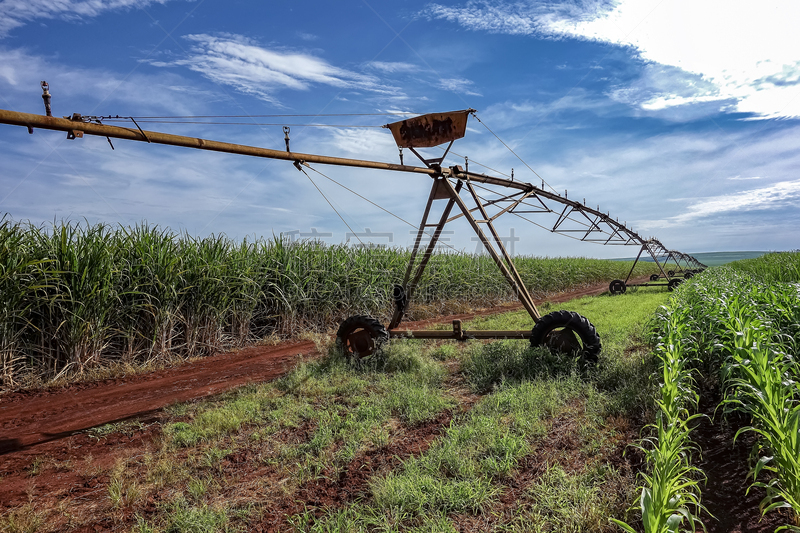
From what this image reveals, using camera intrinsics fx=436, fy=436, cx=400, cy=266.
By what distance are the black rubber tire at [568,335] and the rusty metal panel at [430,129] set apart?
286 centimetres

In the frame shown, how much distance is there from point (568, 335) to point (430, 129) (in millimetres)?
3425

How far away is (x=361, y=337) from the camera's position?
6.36m

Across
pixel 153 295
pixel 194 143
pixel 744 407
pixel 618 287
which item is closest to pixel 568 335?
pixel 744 407

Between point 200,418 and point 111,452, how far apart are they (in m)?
0.79

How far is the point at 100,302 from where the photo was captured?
6.67 meters

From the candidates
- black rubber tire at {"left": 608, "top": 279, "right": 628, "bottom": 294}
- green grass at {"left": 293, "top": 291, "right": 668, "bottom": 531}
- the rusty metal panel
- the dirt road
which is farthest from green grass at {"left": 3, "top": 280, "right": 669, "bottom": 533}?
black rubber tire at {"left": 608, "top": 279, "right": 628, "bottom": 294}

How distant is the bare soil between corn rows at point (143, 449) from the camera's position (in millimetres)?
2889

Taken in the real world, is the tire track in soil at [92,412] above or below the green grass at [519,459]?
below

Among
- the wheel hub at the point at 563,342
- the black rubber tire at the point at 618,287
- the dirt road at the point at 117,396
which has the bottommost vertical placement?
the dirt road at the point at 117,396

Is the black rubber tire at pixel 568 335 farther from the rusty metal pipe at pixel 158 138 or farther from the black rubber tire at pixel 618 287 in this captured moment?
the black rubber tire at pixel 618 287

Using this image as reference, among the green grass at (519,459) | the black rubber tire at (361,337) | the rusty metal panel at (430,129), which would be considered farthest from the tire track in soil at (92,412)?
the rusty metal panel at (430,129)

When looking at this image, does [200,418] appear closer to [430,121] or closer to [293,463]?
[293,463]

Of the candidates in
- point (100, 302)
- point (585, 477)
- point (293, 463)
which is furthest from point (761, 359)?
point (100, 302)

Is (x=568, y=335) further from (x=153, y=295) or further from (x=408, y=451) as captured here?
(x=153, y=295)
